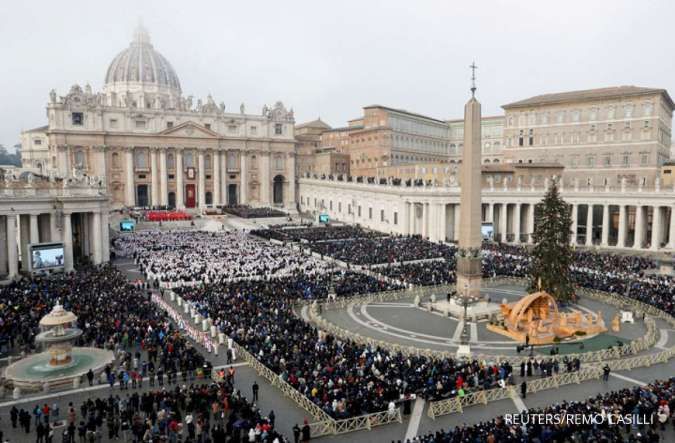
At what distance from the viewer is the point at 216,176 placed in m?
95.1

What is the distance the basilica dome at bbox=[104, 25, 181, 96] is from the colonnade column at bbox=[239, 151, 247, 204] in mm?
25934

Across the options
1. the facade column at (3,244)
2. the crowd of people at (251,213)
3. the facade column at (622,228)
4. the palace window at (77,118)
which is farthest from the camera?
the palace window at (77,118)

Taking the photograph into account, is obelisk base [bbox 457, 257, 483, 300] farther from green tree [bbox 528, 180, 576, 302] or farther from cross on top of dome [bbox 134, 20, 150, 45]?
cross on top of dome [bbox 134, 20, 150, 45]

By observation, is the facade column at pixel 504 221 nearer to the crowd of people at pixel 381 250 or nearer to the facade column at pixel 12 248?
the crowd of people at pixel 381 250

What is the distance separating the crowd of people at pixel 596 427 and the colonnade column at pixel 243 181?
85.8 metres

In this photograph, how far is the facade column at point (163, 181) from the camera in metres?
90.2

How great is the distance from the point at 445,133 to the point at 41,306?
8274 cm

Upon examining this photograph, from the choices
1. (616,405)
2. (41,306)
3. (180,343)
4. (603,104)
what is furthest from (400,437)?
(603,104)

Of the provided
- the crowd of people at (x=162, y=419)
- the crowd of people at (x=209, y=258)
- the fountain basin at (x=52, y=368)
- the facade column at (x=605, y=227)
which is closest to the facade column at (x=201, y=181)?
the crowd of people at (x=209, y=258)

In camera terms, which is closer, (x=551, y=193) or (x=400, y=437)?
(x=400, y=437)

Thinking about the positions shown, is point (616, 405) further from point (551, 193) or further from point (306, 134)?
point (306, 134)

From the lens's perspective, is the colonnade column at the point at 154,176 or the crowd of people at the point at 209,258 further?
the colonnade column at the point at 154,176

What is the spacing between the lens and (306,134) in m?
116

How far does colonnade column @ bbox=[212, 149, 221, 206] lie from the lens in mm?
94875
